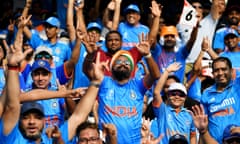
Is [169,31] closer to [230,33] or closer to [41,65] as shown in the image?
[230,33]

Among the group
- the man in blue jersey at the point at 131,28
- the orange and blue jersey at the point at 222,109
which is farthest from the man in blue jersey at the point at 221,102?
the man in blue jersey at the point at 131,28

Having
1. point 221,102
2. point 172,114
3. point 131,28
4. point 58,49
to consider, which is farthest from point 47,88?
point 131,28

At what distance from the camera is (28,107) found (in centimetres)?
780

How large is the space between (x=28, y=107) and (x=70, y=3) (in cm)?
460

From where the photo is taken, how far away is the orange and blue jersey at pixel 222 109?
10141mm

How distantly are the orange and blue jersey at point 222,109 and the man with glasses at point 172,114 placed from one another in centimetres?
31

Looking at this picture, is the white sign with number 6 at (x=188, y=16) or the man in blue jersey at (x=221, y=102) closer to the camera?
the man in blue jersey at (x=221, y=102)

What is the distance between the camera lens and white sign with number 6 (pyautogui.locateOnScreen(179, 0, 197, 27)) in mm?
12961

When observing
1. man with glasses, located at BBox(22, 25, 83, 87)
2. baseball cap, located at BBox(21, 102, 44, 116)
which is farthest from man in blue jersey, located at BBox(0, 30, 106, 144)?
man with glasses, located at BBox(22, 25, 83, 87)

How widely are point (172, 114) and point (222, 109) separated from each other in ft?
2.18

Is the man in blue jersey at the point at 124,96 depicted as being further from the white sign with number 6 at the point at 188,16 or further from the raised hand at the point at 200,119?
the white sign with number 6 at the point at 188,16

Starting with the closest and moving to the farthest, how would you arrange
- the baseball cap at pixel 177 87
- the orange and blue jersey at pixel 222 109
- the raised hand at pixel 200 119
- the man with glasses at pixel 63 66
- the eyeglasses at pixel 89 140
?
the eyeglasses at pixel 89 140 < the raised hand at pixel 200 119 < the baseball cap at pixel 177 87 < the orange and blue jersey at pixel 222 109 < the man with glasses at pixel 63 66

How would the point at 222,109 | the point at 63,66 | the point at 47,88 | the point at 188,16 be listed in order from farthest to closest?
1. the point at 188,16
2. the point at 63,66
3. the point at 222,109
4. the point at 47,88

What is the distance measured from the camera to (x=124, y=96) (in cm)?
997
